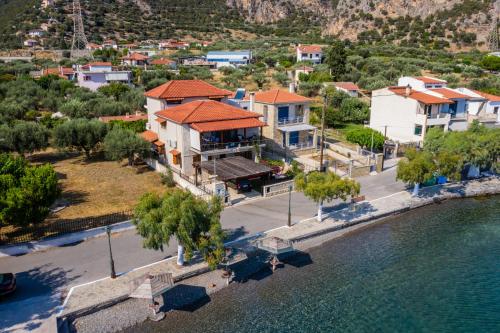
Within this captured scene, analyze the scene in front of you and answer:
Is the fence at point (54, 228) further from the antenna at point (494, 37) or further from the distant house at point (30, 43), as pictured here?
the distant house at point (30, 43)

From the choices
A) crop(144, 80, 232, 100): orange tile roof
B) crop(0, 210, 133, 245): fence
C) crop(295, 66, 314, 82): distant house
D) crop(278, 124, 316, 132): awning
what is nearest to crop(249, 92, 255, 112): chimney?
crop(144, 80, 232, 100): orange tile roof

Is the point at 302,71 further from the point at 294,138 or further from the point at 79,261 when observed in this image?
the point at 79,261

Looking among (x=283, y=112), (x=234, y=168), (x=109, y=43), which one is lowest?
(x=234, y=168)

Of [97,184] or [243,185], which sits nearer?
[243,185]

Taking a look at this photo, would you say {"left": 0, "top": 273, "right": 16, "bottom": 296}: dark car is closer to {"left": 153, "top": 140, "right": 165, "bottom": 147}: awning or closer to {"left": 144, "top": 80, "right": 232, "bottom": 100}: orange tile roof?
{"left": 153, "top": 140, "right": 165, "bottom": 147}: awning

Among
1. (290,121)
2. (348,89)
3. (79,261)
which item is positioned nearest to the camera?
(79,261)

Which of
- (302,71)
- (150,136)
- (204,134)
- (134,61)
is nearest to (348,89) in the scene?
(302,71)
